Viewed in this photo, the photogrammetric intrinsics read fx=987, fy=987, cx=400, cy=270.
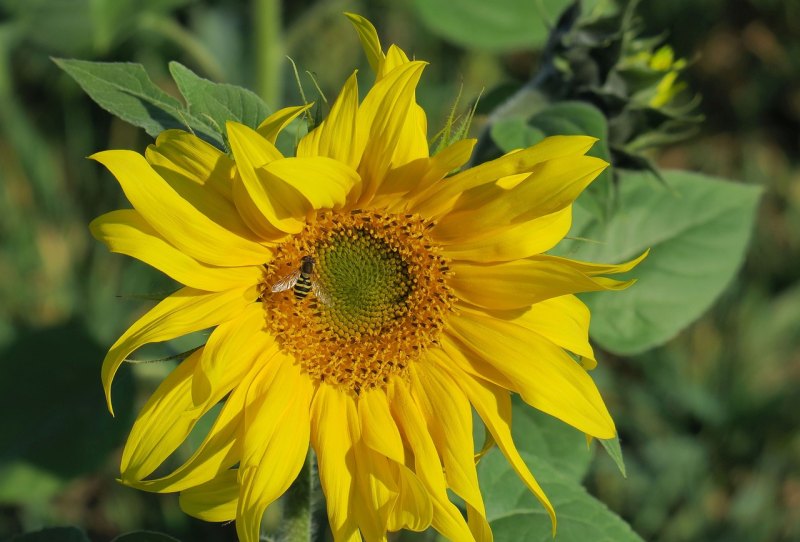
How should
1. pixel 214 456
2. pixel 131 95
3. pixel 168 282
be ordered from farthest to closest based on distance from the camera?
pixel 168 282 → pixel 131 95 → pixel 214 456

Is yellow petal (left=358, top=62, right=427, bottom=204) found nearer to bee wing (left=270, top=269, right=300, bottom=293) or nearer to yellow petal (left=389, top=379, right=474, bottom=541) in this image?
bee wing (left=270, top=269, right=300, bottom=293)

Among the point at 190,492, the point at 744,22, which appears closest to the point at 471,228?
the point at 190,492

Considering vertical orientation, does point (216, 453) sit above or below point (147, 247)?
below

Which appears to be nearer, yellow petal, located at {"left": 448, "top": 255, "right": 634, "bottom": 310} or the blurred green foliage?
yellow petal, located at {"left": 448, "top": 255, "right": 634, "bottom": 310}

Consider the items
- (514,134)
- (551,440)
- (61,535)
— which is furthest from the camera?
(551,440)

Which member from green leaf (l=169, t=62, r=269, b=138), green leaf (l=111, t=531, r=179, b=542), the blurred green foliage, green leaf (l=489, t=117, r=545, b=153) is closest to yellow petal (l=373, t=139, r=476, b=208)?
green leaf (l=169, t=62, r=269, b=138)

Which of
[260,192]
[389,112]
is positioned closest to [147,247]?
[260,192]

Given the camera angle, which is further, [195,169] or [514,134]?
[514,134]

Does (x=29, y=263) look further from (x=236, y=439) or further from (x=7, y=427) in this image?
(x=236, y=439)

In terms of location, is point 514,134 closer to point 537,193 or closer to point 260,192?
point 537,193
